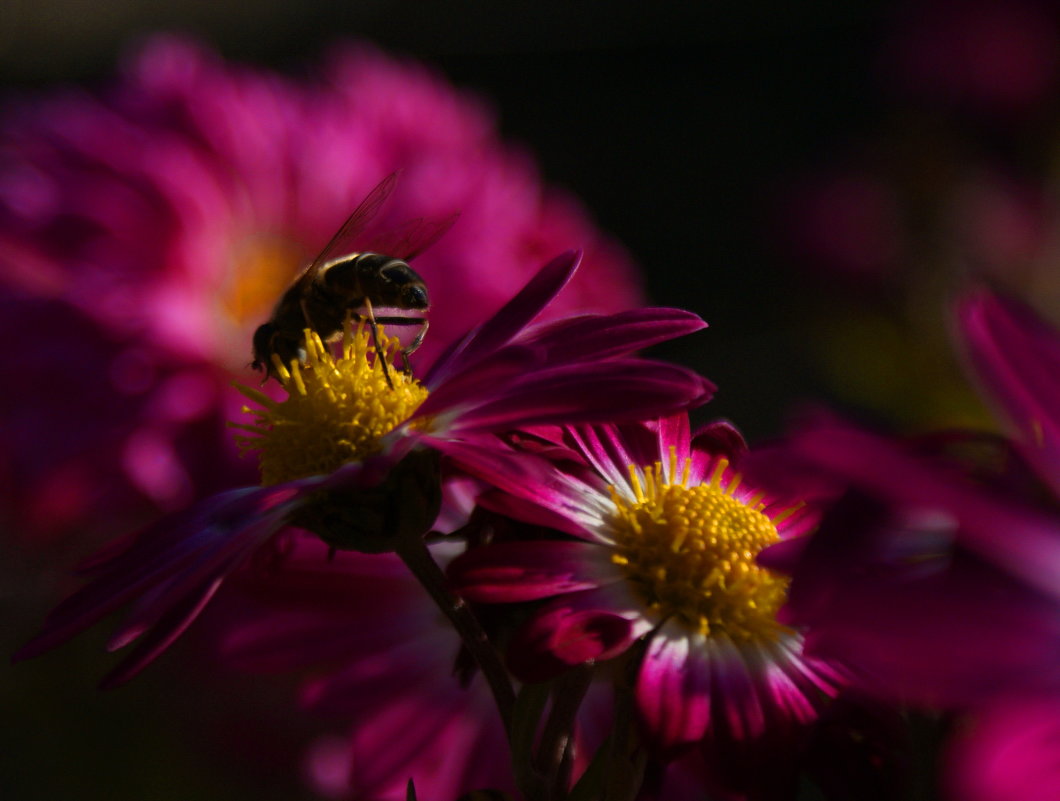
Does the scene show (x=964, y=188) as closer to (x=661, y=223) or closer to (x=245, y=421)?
(x=245, y=421)

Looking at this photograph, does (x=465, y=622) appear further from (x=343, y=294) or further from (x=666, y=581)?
(x=343, y=294)

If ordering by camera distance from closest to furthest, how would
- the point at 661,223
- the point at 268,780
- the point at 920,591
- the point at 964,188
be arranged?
the point at 920,591, the point at 268,780, the point at 964,188, the point at 661,223

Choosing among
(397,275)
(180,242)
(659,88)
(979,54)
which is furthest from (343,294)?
(659,88)

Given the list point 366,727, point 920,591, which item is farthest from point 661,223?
point 920,591

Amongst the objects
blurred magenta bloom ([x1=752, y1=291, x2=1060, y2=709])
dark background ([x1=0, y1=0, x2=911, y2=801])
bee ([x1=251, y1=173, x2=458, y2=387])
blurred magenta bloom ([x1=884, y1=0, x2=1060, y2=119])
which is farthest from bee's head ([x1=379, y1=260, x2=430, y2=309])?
dark background ([x1=0, y1=0, x2=911, y2=801])

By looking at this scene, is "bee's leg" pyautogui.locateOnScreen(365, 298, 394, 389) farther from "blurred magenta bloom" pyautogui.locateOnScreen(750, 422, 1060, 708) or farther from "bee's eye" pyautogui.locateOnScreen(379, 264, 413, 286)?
"blurred magenta bloom" pyautogui.locateOnScreen(750, 422, 1060, 708)

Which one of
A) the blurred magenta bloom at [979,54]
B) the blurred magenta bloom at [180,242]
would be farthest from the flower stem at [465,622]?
the blurred magenta bloom at [979,54]
